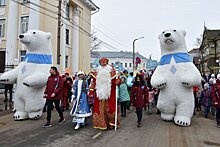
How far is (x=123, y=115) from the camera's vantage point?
9.23 meters

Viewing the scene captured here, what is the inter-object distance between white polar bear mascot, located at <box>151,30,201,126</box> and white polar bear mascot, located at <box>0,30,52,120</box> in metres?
3.77

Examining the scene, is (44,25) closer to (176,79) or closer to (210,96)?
(176,79)

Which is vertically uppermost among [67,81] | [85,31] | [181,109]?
[85,31]

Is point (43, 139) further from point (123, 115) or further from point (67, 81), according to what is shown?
point (67, 81)

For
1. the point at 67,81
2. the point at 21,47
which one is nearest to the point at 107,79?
the point at 67,81

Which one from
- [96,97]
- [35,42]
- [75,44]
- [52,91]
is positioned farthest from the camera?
[75,44]

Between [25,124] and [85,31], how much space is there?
19.9m

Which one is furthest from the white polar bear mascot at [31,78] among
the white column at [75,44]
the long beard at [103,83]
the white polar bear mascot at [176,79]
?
the white column at [75,44]

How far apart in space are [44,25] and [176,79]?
1390 cm

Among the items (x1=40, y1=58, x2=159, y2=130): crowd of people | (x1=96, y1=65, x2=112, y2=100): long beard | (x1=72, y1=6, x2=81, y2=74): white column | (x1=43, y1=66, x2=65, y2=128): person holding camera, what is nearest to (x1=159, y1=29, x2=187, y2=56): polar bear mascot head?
(x1=40, y1=58, x2=159, y2=130): crowd of people

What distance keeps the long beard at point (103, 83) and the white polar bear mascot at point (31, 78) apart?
2.04 metres

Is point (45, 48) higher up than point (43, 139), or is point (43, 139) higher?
point (45, 48)

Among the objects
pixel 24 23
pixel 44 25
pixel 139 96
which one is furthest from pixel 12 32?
pixel 139 96

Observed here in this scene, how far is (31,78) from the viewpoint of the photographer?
296 inches
